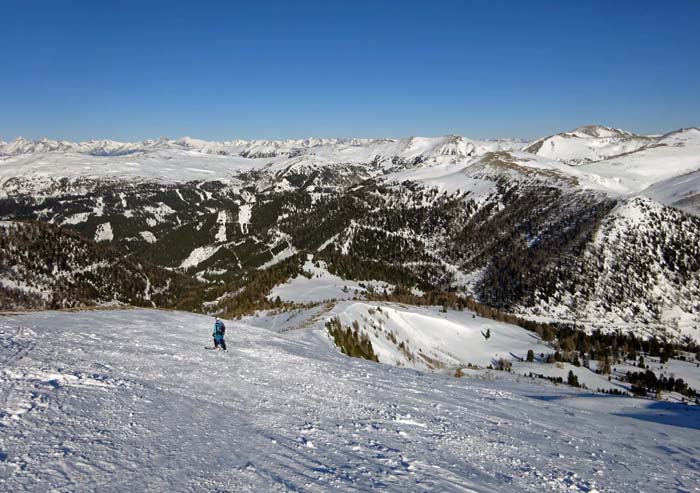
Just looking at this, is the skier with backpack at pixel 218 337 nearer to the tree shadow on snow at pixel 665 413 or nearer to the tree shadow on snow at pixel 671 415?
the tree shadow on snow at pixel 665 413

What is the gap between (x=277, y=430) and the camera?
10.2m

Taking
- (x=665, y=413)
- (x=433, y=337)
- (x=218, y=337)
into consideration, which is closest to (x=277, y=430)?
(x=218, y=337)

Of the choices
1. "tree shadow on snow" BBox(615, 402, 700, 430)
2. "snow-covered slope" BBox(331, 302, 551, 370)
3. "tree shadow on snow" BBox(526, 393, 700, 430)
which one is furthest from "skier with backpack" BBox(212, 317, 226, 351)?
"tree shadow on snow" BBox(615, 402, 700, 430)

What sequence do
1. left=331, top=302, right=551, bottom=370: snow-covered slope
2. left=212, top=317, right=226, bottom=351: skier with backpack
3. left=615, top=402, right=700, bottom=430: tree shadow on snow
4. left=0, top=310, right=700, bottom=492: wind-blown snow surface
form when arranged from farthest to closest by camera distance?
left=331, top=302, right=551, bottom=370: snow-covered slope
left=212, top=317, right=226, bottom=351: skier with backpack
left=615, top=402, right=700, bottom=430: tree shadow on snow
left=0, top=310, right=700, bottom=492: wind-blown snow surface

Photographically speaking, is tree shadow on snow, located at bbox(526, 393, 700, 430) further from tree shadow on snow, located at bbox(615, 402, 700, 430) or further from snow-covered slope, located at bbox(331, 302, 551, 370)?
snow-covered slope, located at bbox(331, 302, 551, 370)

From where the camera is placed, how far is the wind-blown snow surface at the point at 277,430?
7.66 metres

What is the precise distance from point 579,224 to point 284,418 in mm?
127955

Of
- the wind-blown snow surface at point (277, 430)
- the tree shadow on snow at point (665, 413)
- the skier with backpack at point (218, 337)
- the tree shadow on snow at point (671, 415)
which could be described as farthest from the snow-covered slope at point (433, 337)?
the wind-blown snow surface at point (277, 430)

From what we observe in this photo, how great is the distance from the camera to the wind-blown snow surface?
7.66m

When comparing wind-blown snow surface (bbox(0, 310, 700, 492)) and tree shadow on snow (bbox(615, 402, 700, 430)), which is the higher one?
wind-blown snow surface (bbox(0, 310, 700, 492))

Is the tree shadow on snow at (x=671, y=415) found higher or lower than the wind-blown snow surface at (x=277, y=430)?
lower

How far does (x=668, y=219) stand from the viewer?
110 metres

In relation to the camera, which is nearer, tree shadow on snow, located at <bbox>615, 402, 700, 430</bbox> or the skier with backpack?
tree shadow on snow, located at <bbox>615, 402, 700, 430</bbox>

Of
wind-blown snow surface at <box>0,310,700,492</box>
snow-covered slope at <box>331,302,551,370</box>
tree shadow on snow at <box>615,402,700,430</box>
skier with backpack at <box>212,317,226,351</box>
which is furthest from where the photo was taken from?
snow-covered slope at <box>331,302,551,370</box>
